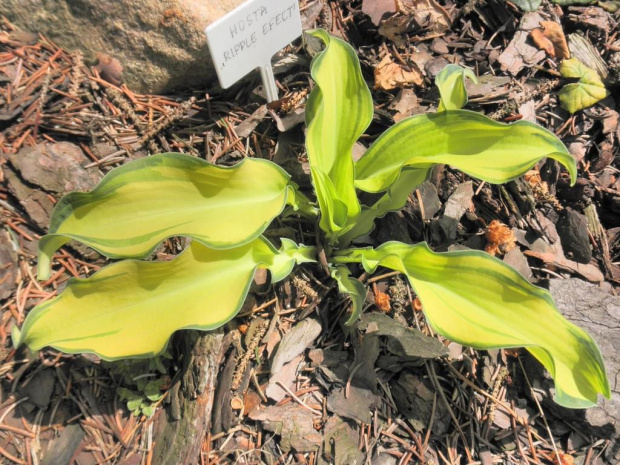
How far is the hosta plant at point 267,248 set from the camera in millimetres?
1004

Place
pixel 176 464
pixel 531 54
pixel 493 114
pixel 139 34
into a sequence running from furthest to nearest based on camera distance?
1. pixel 531 54
2. pixel 493 114
3. pixel 139 34
4. pixel 176 464

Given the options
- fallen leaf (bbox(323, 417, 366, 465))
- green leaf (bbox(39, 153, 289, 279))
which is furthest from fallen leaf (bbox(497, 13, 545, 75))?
fallen leaf (bbox(323, 417, 366, 465))

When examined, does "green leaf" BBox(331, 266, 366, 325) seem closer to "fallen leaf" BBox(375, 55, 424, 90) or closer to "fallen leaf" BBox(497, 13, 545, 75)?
"fallen leaf" BBox(375, 55, 424, 90)

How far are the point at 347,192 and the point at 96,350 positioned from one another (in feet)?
2.20

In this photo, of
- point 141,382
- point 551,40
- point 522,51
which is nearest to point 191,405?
point 141,382

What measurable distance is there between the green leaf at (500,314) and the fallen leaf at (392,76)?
56 centimetres

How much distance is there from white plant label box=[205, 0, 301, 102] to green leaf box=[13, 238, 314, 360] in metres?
0.44

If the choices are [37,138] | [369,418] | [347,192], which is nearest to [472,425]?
[369,418]

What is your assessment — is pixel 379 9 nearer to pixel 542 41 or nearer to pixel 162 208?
pixel 542 41

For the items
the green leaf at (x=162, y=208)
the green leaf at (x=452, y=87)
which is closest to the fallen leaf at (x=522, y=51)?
the green leaf at (x=452, y=87)

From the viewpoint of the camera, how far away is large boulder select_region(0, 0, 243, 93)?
4.30 feet

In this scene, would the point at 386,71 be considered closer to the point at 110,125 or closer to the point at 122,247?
the point at 110,125

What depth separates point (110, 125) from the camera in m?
1.39

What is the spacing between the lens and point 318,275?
1339 mm
